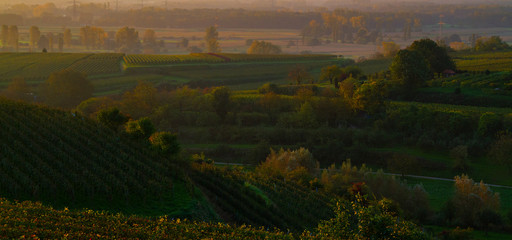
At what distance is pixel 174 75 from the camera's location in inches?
3733

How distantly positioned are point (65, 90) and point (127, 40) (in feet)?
257

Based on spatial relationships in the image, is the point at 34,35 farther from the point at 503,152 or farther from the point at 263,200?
the point at 263,200

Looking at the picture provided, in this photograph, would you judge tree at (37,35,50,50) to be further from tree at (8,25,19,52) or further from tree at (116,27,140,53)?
tree at (116,27,140,53)

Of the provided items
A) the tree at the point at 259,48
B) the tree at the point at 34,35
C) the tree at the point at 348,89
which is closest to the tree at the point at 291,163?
the tree at the point at 348,89

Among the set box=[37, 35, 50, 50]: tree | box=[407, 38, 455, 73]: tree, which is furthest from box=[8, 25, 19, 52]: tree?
box=[407, 38, 455, 73]: tree

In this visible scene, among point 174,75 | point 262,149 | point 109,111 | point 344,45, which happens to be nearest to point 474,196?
point 262,149

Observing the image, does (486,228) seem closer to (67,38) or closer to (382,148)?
(382,148)

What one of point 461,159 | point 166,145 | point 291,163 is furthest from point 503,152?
point 166,145

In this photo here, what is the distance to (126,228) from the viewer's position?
16328mm

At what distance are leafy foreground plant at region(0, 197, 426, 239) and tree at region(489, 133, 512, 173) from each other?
33024mm

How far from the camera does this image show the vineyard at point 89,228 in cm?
1480

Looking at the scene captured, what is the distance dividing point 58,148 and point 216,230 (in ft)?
44.3

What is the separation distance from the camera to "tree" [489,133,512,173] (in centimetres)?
4672

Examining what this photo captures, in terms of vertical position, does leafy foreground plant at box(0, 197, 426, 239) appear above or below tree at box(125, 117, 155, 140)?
below
